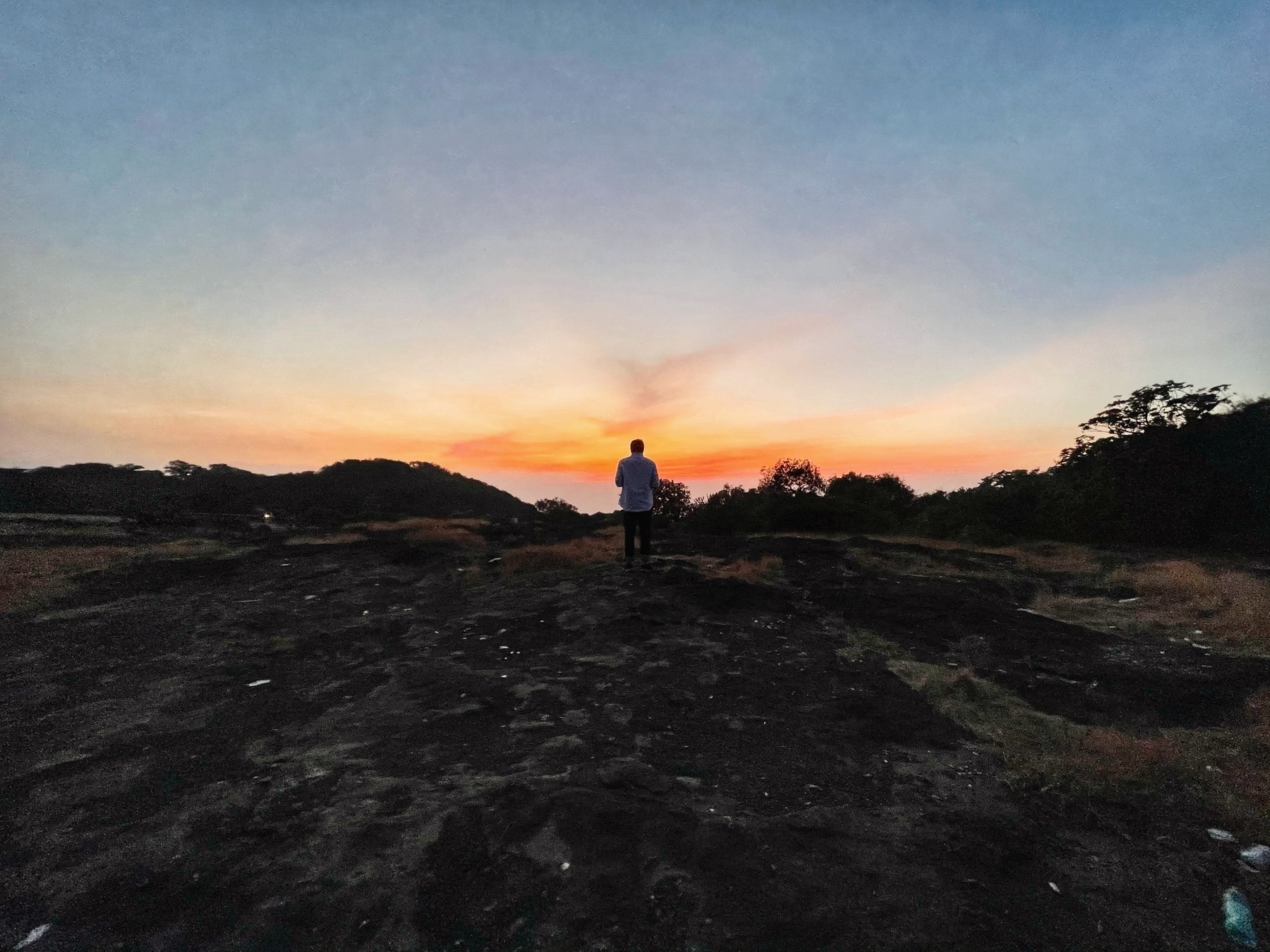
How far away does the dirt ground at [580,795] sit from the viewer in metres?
2.33

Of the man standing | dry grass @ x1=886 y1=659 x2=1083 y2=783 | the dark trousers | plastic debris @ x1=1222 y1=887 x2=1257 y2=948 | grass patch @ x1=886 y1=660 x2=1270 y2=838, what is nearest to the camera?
plastic debris @ x1=1222 y1=887 x2=1257 y2=948

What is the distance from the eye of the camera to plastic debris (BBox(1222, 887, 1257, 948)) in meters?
2.42

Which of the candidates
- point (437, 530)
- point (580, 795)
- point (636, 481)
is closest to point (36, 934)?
point (580, 795)

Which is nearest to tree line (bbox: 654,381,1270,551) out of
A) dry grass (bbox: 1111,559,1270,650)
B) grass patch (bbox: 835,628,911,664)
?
dry grass (bbox: 1111,559,1270,650)

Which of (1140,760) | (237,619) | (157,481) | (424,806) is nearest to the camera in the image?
(424,806)

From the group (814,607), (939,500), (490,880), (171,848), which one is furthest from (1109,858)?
(939,500)

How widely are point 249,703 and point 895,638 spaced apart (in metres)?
6.73

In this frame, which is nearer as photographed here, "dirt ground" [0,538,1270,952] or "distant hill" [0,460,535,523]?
"dirt ground" [0,538,1270,952]

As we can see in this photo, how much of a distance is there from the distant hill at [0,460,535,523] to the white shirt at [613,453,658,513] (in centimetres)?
1702

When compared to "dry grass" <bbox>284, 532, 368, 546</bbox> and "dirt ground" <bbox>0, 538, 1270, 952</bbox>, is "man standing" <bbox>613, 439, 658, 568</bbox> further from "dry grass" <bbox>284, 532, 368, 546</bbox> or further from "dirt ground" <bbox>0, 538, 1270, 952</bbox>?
"dry grass" <bbox>284, 532, 368, 546</bbox>

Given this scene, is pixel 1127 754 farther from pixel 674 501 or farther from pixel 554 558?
pixel 674 501

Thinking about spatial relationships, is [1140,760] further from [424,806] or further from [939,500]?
[939,500]

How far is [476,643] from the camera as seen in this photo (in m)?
6.50

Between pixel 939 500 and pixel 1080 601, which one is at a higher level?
pixel 939 500
